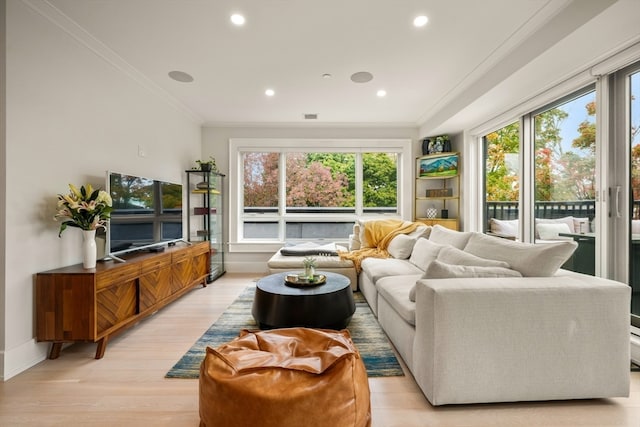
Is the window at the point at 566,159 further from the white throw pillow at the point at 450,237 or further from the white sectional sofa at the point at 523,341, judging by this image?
the white sectional sofa at the point at 523,341

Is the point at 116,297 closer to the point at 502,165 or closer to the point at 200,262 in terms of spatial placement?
the point at 200,262

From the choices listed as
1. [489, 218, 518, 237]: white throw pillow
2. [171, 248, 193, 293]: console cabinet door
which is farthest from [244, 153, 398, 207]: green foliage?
[171, 248, 193, 293]: console cabinet door

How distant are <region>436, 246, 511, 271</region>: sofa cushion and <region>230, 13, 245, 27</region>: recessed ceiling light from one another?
2501 mm

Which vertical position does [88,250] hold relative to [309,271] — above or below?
above

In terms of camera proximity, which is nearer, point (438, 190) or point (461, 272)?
point (461, 272)

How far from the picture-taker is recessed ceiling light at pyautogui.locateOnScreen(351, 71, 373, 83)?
3.25m

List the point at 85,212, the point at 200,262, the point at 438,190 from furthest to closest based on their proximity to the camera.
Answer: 1. the point at 438,190
2. the point at 200,262
3. the point at 85,212

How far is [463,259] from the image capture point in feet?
7.93

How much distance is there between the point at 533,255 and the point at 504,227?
2.19 meters

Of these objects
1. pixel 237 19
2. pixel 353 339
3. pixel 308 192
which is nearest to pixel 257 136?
pixel 308 192

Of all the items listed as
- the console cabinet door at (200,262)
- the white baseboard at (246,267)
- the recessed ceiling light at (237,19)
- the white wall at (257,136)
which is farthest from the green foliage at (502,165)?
the console cabinet door at (200,262)

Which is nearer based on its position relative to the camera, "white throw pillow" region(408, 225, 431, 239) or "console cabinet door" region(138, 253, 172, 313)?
"console cabinet door" region(138, 253, 172, 313)

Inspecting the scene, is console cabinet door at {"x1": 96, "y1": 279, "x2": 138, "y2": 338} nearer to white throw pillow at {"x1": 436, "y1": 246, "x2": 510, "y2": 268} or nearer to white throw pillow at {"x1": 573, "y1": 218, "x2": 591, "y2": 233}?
white throw pillow at {"x1": 436, "y1": 246, "x2": 510, "y2": 268}

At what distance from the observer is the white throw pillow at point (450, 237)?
2.98 metres
